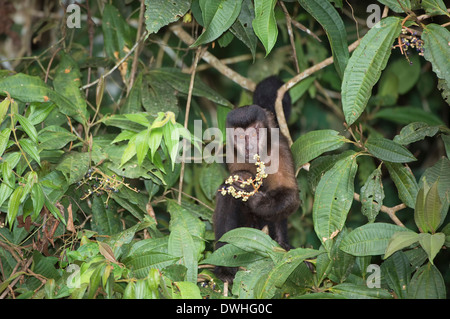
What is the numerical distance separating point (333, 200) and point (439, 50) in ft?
2.93

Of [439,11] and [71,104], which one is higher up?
[439,11]

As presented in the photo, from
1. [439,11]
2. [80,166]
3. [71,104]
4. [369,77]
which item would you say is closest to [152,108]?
[71,104]

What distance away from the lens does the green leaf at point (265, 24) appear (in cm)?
278

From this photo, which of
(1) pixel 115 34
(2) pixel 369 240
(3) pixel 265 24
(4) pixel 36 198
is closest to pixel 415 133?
(2) pixel 369 240

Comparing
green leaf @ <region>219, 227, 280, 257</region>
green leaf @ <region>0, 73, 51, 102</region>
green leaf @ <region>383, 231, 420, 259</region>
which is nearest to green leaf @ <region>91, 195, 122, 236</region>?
green leaf @ <region>0, 73, 51, 102</region>

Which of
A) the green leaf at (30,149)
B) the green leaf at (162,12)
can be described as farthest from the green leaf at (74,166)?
the green leaf at (162,12)

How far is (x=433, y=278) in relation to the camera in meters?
2.51

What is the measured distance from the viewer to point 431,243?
2342 millimetres

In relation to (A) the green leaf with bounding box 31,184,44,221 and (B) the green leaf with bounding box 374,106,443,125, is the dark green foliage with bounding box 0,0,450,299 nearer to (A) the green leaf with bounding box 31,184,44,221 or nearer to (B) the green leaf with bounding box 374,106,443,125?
(A) the green leaf with bounding box 31,184,44,221

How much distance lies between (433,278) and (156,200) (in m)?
1.80

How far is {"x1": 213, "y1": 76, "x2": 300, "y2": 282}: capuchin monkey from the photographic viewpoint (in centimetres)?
346

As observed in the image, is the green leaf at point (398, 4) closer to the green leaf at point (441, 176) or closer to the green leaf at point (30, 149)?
the green leaf at point (441, 176)

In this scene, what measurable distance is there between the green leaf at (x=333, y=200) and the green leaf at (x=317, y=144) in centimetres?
13
